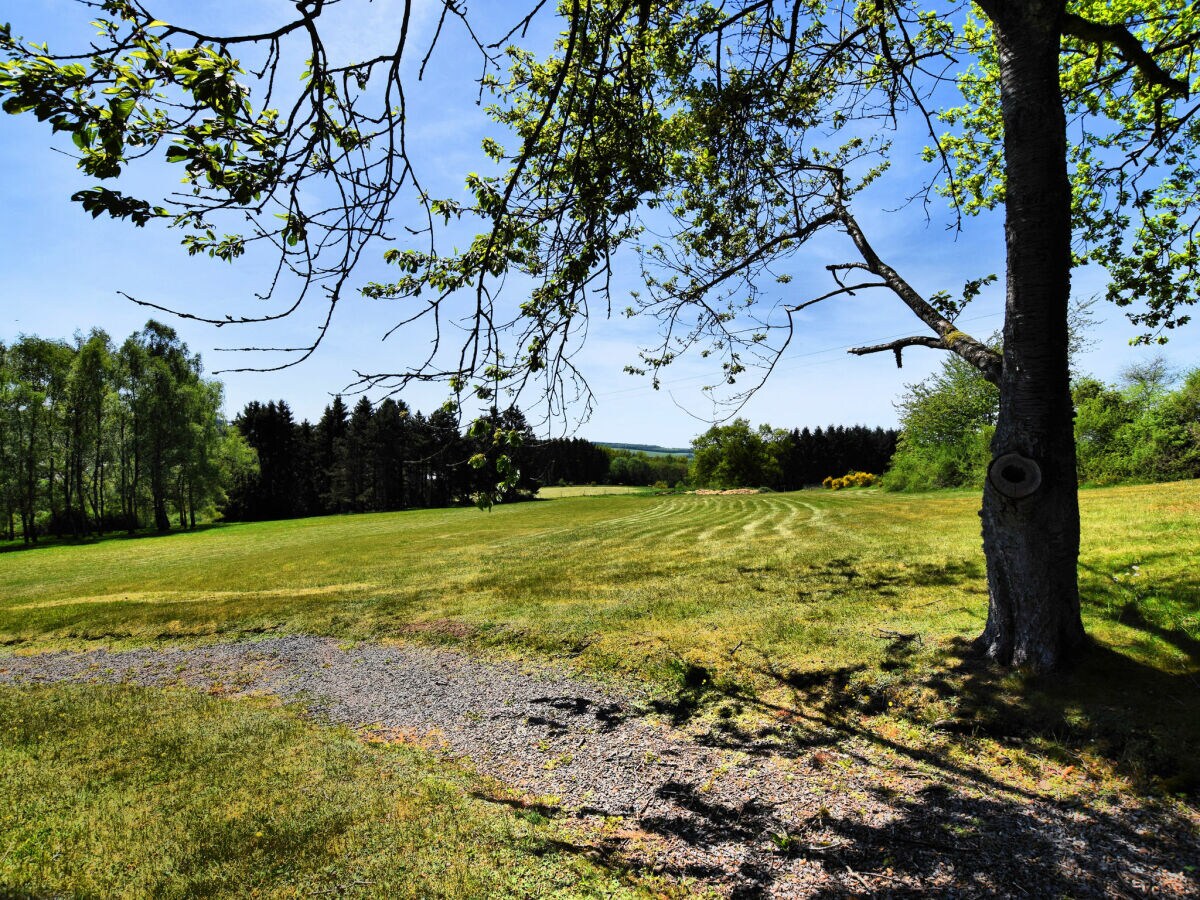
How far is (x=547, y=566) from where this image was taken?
13453 millimetres

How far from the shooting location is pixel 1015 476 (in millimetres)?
4367

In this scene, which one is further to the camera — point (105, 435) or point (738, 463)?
point (738, 463)

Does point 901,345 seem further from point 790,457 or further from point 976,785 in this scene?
point 790,457

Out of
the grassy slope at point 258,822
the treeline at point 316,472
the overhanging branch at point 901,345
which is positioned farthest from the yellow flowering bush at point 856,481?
the grassy slope at point 258,822

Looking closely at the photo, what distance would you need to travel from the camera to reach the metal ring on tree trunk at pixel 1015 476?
422 cm

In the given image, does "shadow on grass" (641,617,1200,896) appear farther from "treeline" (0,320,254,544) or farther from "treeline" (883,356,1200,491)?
"treeline" (0,320,254,544)

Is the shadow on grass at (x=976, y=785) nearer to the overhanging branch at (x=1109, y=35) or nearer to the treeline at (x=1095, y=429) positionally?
the overhanging branch at (x=1109, y=35)

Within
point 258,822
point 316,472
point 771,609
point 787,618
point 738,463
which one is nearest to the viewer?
point 258,822

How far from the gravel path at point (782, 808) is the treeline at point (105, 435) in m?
38.7

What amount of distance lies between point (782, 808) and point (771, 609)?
14.1 ft

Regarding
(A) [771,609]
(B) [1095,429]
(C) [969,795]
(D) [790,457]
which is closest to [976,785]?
(C) [969,795]

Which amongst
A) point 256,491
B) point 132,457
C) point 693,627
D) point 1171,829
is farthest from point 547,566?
point 256,491

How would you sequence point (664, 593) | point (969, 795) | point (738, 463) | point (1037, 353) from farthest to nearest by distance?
1. point (738, 463)
2. point (664, 593)
3. point (1037, 353)
4. point (969, 795)

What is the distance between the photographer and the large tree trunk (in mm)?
4180
